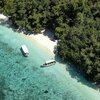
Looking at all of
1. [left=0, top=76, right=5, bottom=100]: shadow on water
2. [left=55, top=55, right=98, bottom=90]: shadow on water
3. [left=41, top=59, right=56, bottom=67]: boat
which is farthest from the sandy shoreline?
[left=0, top=76, right=5, bottom=100]: shadow on water

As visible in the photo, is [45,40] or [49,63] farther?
[45,40]

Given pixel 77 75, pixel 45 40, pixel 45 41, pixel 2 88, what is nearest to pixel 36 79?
pixel 2 88

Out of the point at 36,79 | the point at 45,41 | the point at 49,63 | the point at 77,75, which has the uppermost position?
the point at 45,41

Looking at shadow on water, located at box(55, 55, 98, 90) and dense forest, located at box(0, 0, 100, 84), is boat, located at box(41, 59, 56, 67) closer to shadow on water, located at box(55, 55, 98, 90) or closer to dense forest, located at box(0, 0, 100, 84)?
shadow on water, located at box(55, 55, 98, 90)

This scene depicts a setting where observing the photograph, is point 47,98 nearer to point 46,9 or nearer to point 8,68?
point 8,68

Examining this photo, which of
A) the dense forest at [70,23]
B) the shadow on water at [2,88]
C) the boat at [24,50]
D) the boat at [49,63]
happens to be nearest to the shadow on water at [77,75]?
the dense forest at [70,23]

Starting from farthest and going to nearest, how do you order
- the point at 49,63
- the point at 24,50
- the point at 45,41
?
the point at 45,41, the point at 24,50, the point at 49,63

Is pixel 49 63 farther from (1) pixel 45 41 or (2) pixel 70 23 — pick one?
(2) pixel 70 23

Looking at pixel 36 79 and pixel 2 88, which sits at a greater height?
pixel 36 79
